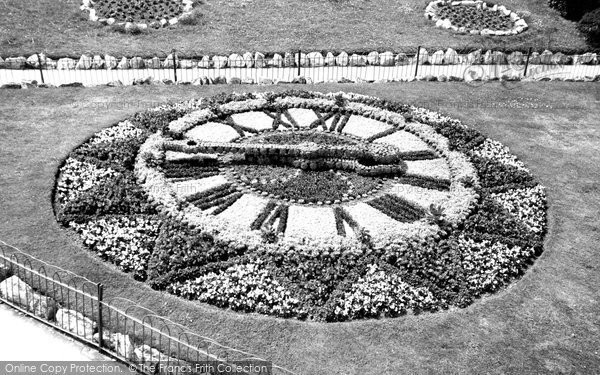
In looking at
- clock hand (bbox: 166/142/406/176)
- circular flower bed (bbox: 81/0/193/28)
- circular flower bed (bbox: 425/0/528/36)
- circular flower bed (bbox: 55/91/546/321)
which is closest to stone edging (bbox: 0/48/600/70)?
circular flower bed (bbox: 425/0/528/36)

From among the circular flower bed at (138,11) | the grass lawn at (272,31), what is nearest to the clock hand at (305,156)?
the grass lawn at (272,31)

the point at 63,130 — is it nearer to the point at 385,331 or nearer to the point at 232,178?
the point at 232,178

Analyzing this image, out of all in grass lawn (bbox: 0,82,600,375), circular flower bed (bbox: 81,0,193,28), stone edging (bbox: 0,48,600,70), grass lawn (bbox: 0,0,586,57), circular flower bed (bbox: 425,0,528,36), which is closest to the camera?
grass lawn (bbox: 0,82,600,375)

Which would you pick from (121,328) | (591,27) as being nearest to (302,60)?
(591,27)

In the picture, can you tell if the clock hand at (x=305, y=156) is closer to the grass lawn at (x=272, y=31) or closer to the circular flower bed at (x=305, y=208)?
the circular flower bed at (x=305, y=208)

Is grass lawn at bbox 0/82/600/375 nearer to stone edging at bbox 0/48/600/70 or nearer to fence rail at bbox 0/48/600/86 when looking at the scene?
fence rail at bbox 0/48/600/86

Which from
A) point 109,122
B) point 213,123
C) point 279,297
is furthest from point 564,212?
point 109,122
